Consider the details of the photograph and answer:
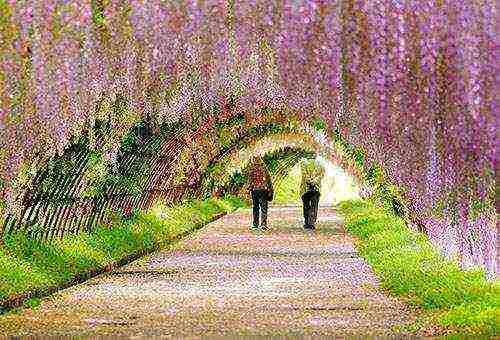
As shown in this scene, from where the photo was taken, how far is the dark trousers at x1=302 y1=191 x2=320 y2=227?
93.5 feet

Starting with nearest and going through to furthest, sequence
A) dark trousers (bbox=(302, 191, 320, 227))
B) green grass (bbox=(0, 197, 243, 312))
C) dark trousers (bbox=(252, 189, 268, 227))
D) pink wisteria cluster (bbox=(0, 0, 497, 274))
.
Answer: pink wisteria cluster (bbox=(0, 0, 497, 274))
green grass (bbox=(0, 197, 243, 312))
dark trousers (bbox=(302, 191, 320, 227))
dark trousers (bbox=(252, 189, 268, 227))

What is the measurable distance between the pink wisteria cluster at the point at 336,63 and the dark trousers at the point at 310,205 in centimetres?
1692

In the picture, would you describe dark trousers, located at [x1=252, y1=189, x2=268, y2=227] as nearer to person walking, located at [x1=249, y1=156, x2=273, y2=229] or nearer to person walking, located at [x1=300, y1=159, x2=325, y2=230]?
person walking, located at [x1=249, y1=156, x2=273, y2=229]

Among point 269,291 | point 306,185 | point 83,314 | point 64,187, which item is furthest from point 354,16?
point 306,185

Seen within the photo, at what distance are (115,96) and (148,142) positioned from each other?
26.7 ft

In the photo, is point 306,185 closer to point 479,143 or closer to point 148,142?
point 148,142

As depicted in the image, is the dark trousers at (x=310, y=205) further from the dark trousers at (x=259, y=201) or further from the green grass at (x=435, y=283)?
the green grass at (x=435, y=283)

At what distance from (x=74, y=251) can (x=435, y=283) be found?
5.57 meters

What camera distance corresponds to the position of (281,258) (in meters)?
20.0

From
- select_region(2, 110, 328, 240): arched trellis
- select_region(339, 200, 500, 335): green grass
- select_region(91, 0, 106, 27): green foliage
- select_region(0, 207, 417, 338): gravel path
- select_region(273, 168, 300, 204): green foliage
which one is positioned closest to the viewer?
select_region(91, 0, 106, 27): green foliage

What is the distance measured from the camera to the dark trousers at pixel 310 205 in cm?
2850

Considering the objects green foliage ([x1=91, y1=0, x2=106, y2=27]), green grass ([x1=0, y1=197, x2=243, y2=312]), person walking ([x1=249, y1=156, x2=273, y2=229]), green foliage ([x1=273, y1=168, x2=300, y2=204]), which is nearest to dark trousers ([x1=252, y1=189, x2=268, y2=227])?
person walking ([x1=249, y1=156, x2=273, y2=229])

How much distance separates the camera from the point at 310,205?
96.9 ft

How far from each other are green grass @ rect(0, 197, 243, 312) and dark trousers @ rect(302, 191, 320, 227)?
7.89ft
